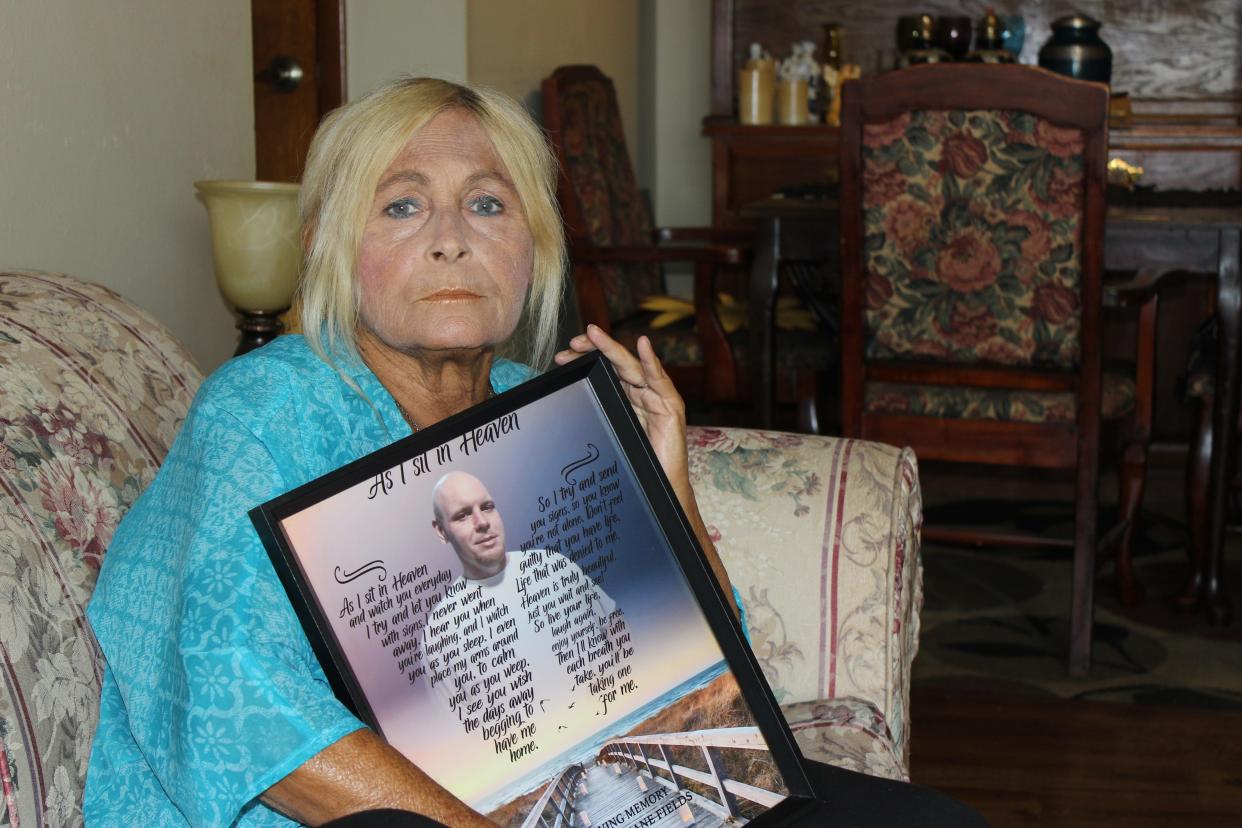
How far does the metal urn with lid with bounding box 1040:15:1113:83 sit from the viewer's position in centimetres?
399

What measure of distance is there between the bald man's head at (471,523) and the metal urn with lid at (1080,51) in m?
3.33

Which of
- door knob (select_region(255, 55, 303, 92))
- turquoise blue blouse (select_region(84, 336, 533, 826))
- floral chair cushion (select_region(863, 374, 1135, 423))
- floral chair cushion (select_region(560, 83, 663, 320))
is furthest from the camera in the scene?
floral chair cushion (select_region(560, 83, 663, 320))

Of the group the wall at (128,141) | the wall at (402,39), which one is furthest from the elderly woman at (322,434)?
the wall at (402,39)

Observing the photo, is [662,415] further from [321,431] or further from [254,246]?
[254,246]

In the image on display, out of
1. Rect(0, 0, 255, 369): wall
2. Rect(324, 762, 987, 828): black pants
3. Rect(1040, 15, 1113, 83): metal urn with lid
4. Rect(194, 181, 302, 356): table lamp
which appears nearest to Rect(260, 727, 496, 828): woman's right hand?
Rect(324, 762, 987, 828): black pants

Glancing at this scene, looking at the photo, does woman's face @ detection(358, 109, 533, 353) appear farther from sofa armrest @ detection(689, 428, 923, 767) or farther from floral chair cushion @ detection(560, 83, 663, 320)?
floral chair cushion @ detection(560, 83, 663, 320)

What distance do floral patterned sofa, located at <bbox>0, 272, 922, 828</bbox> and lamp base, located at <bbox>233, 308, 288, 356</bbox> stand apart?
1.99ft

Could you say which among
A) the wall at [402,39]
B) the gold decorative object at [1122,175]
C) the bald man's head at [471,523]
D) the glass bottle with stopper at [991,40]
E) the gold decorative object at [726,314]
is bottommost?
the gold decorative object at [726,314]

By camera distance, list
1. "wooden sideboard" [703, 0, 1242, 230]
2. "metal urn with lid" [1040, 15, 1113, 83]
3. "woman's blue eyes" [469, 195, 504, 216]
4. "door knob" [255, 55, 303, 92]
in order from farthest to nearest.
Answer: "wooden sideboard" [703, 0, 1242, 230] → "metal urn with lid" [1040, 15, 1113, 83] → "door knob" [255, 55, 303, 92] → "woman's blue eyes" [469, 195, 504, 216]

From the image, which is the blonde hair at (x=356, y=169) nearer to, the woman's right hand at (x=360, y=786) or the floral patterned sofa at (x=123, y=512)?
the floral patterned sofa at (x=123, y=512)

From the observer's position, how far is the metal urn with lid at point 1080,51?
3989 millimetres

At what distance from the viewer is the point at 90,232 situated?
1865 mm

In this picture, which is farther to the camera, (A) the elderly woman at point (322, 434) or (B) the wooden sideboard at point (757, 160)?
(B) the wooden sideboard at point (757, 160)

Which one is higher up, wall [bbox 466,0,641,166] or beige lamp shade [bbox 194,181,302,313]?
wall [bbox 466,0,641,166]
